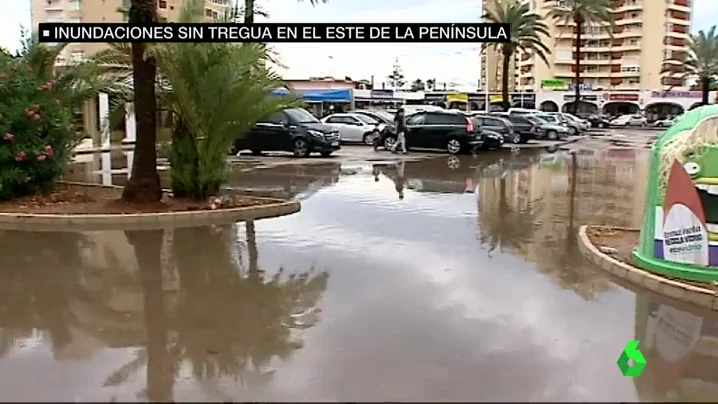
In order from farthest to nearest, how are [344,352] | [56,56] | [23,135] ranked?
1. [56,56]
2. [23,135]
3. [344,352]

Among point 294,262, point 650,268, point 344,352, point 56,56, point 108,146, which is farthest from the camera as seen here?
point 108,146

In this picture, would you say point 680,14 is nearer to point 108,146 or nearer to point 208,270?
point 108,146

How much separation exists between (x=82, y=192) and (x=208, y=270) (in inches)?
282

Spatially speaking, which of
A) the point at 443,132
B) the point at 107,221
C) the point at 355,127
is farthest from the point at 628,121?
the point at 107,221

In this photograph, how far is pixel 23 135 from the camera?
512 inches

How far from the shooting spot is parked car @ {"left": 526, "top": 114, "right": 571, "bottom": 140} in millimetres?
37312

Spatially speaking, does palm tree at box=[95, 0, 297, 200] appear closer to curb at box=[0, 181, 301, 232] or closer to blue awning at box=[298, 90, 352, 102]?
curb at box=[0, 181, 301, 232]

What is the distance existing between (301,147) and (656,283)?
1821cm

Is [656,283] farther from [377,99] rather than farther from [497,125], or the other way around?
[377,99]

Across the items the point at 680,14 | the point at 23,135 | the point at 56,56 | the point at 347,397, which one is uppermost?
the point at 680,14

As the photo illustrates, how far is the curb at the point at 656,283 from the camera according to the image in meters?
Answer: 7.21

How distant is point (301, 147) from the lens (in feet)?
82.0

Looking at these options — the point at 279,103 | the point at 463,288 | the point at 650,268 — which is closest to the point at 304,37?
the point at 279,103

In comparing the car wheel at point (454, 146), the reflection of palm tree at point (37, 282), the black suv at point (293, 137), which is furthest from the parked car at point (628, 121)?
the reflection of palm tree at point (37, 282)
